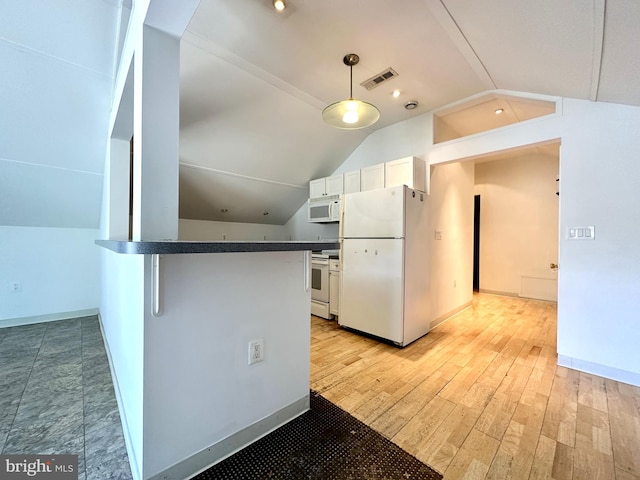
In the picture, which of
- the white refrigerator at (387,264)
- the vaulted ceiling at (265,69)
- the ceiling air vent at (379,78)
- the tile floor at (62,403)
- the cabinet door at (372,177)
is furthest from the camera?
the cabinet door at (372,177)

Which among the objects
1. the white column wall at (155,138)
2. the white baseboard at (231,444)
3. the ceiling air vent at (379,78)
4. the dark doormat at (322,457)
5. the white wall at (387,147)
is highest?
the ceiling air vent at (379,78)

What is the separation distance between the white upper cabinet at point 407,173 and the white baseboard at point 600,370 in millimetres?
2279

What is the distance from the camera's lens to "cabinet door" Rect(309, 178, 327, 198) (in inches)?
172

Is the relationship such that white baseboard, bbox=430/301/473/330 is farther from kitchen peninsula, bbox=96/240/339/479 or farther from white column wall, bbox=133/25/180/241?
white column wall, bbox=133/25/180/241

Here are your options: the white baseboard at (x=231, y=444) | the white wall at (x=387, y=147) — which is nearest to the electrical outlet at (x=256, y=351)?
the white baseboard at (x=231, y=444)

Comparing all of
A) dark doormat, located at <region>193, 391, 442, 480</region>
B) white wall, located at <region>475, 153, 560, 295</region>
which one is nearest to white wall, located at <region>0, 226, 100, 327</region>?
dark doormat, located at <region>193, 391, 442, 480</region>

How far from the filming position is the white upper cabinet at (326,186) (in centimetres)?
407

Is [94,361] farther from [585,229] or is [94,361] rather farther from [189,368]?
[585,229]

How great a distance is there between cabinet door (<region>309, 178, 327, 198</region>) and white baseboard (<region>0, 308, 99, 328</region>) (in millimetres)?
3842

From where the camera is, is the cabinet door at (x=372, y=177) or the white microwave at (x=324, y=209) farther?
the white microwave at (x=324, y=209)

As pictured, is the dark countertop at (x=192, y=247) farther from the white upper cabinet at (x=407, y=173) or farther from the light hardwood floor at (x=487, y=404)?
the white upper cabinet at (x=407, y=173)

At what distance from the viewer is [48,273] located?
360cm

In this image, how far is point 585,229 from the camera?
2424 millimetres

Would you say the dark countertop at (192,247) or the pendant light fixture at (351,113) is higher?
the pendant light fixture at (351,113)
